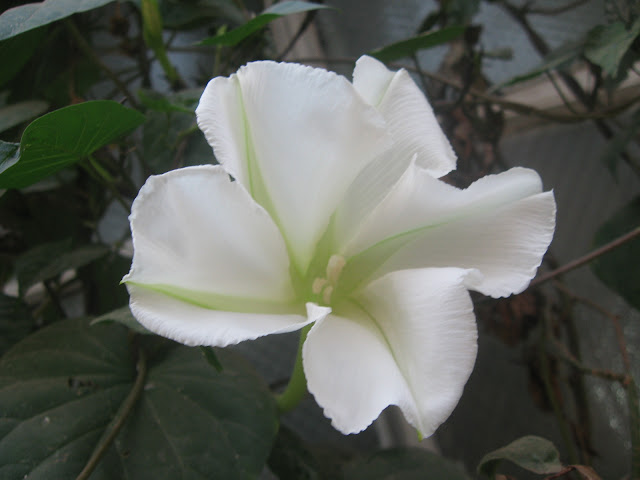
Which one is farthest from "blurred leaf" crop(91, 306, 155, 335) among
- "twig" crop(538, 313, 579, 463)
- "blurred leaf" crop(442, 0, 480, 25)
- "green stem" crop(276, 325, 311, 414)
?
"blurred leaf" crop(442, 0, 480, 25)

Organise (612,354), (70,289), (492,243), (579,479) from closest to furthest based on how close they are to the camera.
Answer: (492,243)
(579,479)
(612,354)
(70,289)

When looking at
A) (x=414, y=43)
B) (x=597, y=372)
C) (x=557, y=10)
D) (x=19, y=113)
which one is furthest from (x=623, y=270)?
(x=19, y=113)

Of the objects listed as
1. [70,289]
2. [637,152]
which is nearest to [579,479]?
[637,152]

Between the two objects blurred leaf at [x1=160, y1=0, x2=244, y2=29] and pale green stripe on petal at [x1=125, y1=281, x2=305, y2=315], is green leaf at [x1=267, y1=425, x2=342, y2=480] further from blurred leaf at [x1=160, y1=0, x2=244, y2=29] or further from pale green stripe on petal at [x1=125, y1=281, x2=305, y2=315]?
blurred leaf at [x1=160, y1=0, x2=244, y2=29]

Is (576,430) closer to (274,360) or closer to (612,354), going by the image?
(612,354)

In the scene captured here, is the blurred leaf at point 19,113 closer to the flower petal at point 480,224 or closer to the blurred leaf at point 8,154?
the blurred leaf at point 8,154
